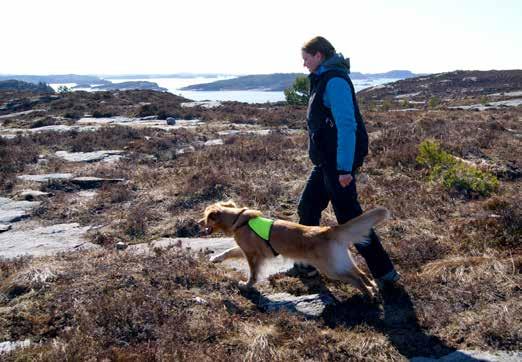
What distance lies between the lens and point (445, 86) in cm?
6084

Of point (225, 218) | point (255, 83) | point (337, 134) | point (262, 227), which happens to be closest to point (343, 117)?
point (337, 134)

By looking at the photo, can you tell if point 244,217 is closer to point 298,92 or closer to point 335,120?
point 335,120

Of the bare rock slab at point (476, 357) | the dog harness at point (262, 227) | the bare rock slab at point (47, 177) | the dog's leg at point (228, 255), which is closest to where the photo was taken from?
the bare rock slab at point (476, 357)

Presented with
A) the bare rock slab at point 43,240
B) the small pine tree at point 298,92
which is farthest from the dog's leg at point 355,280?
the small pine tree at point 298,92

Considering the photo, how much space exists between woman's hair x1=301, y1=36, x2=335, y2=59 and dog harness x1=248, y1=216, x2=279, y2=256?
181 cm

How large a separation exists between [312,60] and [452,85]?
6280cm

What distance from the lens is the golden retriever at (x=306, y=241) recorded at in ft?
14.5

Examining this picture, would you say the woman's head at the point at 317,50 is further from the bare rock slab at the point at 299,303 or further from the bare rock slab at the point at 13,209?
the bare rock slab at the point at 13,209

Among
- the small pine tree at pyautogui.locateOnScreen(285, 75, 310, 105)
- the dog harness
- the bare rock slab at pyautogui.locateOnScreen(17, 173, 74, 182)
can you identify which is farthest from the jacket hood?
the small pine tree at pyautogui.locateOnScreen(285, 75, 310, 105)

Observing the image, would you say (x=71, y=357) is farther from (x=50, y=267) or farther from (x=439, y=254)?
(x=439, y=254)

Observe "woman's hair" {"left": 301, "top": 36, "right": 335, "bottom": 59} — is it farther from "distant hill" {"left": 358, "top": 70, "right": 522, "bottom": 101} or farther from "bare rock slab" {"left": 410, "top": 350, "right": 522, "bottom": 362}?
"distant hill" {"left": 358, "top": 70, "right": 522, "bottom": 101}

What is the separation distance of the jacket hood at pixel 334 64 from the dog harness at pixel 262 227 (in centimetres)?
168

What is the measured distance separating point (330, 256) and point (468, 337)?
135cm

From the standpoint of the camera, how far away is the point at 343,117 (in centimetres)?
438
